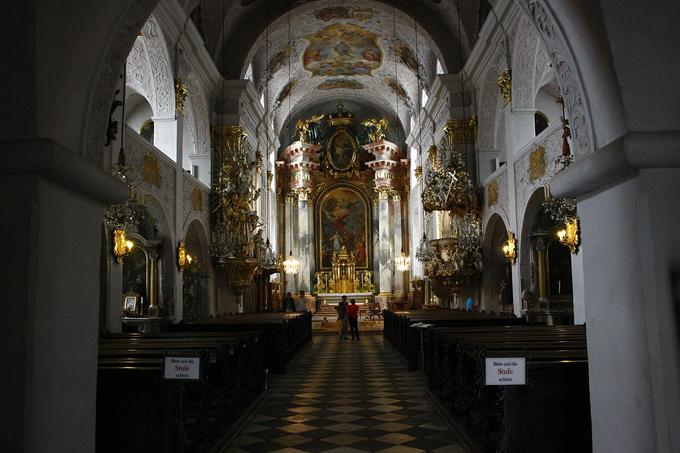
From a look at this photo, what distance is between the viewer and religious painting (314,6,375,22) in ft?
66.2

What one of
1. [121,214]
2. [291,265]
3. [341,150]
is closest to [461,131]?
[121,214]

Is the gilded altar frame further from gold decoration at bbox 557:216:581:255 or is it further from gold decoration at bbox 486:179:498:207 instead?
gold decoration at bbox 557:216:581:255

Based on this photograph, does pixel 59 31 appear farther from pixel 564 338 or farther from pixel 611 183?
pixel 564 338

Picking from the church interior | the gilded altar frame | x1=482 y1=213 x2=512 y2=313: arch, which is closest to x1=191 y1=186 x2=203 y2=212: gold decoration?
the church interior

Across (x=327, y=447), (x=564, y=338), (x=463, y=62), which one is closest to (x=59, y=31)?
(x=327, y=447)

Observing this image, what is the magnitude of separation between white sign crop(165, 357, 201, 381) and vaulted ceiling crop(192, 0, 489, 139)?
43.9 ft

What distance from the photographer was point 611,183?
10.9 feet

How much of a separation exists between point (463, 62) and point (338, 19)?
509 cm

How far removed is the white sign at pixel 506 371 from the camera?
438 cm

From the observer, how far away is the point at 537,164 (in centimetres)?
1227

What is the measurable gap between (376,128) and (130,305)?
63.5ft

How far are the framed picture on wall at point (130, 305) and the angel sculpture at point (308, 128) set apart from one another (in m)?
17.4

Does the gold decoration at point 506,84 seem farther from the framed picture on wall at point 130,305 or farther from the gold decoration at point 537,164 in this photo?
the framed picture on wall at point 130,305

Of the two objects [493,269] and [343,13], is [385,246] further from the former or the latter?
[493,269]
